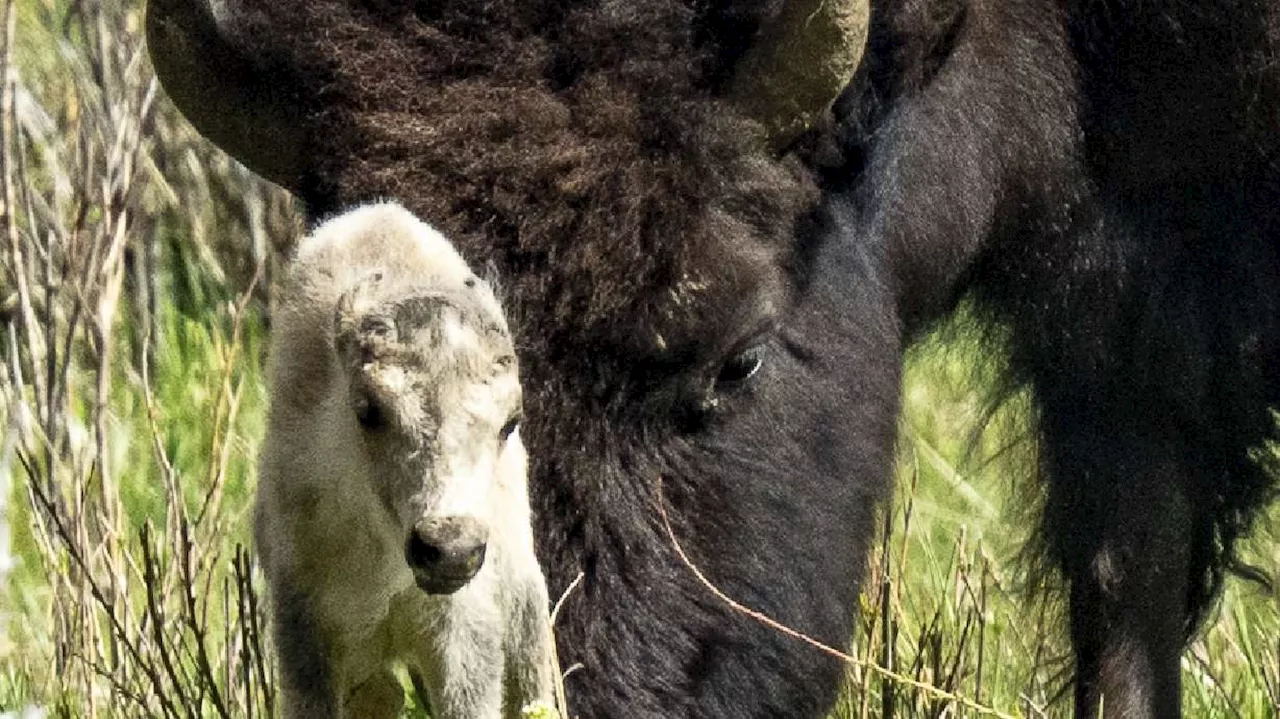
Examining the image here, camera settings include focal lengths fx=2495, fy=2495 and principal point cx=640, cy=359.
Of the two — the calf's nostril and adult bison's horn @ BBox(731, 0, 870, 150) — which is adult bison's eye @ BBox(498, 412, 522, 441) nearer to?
the calf's nostril

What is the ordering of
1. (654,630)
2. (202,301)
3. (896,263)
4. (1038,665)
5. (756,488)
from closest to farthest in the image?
(654,630) < (756,488) < (896,263) < (1038,665) < (202,301)

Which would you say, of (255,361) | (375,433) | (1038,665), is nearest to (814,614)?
(1038,665)

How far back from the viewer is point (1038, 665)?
215 inches

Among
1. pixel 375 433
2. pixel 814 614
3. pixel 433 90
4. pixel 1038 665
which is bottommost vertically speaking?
pixel 1038 665

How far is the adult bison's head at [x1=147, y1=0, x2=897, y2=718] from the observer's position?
12.3 ft

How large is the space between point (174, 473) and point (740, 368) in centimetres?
123

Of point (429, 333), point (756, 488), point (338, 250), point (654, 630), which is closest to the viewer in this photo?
point (429, 333)

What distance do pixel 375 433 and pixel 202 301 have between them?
6.09 meters

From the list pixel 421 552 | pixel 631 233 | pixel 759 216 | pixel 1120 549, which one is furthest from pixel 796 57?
pixel 421 552

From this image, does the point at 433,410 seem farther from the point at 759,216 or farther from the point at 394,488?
the point at 759,216

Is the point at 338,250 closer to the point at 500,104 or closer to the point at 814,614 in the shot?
the point at 500,104

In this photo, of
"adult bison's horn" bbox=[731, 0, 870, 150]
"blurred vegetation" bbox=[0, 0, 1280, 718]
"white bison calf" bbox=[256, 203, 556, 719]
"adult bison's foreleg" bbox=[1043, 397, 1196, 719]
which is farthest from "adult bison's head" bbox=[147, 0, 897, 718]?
"adult bison's foreleg" bbox=[1043, 397, 1196, 719]

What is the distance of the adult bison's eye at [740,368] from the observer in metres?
4.06

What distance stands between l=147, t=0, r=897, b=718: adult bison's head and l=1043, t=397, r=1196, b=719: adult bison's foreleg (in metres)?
1.06
